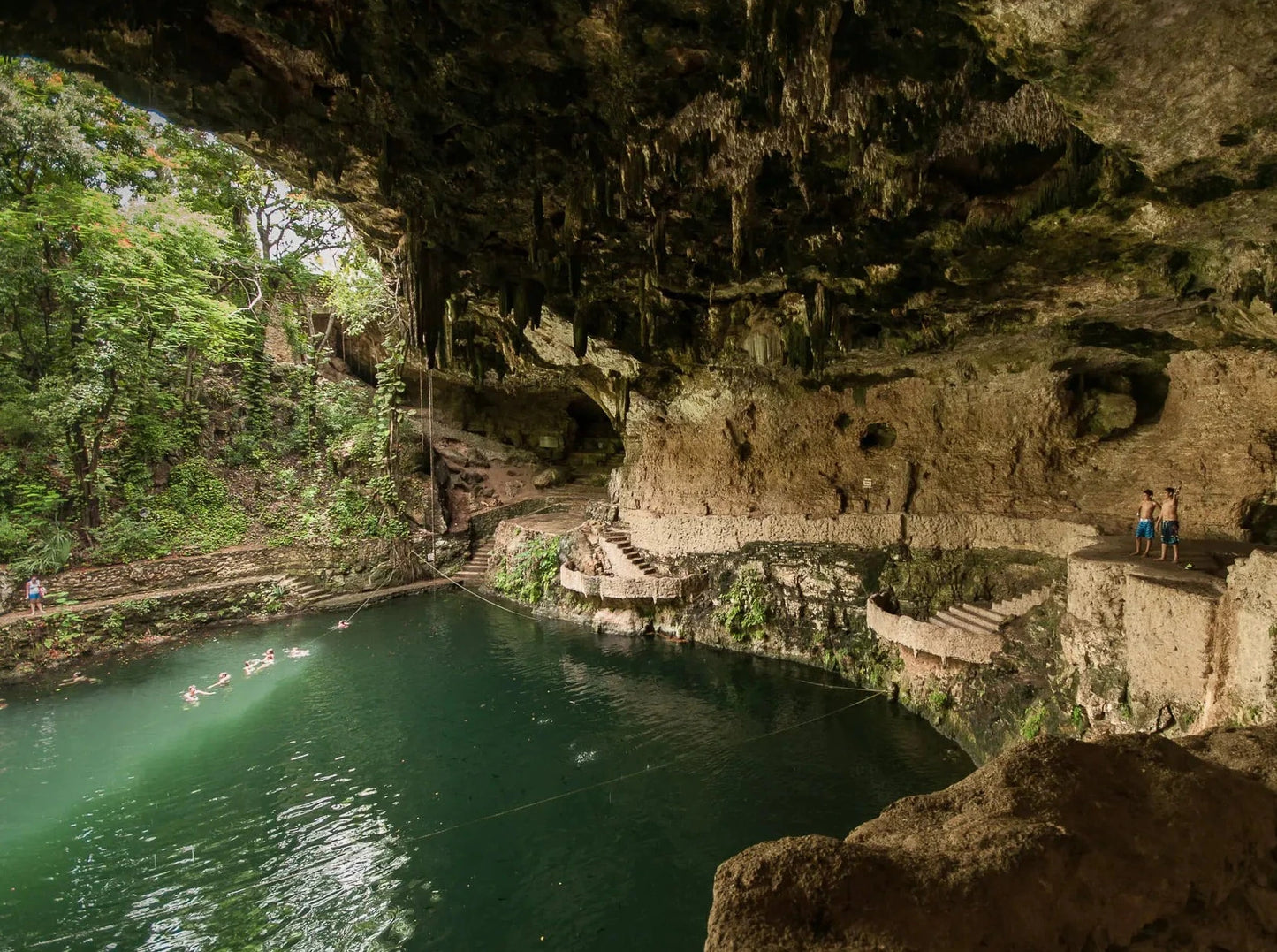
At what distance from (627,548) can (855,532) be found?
6343mm

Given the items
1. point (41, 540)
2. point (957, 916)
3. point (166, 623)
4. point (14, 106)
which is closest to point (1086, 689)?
point (957, 916)

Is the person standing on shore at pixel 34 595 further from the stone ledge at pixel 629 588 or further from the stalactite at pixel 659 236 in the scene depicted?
the stalactite at pixel 659 236

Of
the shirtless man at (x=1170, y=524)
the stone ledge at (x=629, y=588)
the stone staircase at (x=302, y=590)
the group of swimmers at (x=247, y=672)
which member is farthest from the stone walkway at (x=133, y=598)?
the shirtless man at (x=1170, y=524)

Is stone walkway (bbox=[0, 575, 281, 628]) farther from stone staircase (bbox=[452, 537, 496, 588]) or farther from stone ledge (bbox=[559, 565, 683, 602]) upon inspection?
stone ledge (bbox=[559, 565, 683, 602])

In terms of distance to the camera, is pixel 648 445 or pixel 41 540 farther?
pixel 648 445

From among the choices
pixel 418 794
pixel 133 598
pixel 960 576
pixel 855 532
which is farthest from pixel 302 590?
pixel 960 576

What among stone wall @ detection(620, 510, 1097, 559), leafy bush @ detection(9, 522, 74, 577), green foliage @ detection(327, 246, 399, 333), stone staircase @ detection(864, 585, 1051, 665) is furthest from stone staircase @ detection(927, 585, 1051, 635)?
leafy bush @ detection(9, 522, 74, 577)

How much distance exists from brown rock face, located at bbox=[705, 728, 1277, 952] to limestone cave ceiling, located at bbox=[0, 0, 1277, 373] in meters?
4.20

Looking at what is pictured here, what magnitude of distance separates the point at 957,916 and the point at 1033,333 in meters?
10.9

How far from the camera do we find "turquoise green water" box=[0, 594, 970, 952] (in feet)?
21.8

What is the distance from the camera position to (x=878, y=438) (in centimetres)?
1412

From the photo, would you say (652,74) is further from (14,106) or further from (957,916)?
(14,106)

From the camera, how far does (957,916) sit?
2.03 m

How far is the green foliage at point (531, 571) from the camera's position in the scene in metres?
17.8
